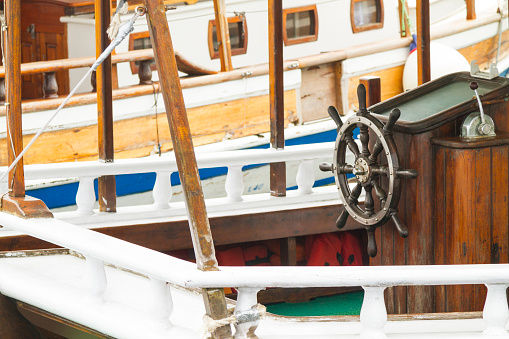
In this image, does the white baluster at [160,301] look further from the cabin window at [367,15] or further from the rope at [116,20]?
the cabin window at [367,15]

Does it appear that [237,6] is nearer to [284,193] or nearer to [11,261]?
[284,193]

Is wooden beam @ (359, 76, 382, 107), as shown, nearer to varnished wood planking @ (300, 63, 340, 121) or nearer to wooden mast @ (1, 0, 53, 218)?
wooden mast @ (1, 0, 53, 218)

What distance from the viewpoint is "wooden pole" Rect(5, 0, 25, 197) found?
3.06 meters

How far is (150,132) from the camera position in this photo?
7023 millimetres

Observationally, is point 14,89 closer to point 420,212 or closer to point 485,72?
point 420,212

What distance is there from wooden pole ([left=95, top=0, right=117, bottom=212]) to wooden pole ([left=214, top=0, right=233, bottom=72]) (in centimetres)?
269

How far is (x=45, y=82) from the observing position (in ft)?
21.1

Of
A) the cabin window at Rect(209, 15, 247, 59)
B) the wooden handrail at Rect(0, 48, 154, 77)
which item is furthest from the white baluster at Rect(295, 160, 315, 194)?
the cabin window at Rect(209, 15, 247, 59)

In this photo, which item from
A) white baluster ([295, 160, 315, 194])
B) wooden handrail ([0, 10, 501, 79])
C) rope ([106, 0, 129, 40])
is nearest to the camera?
rope ([106, 0, 129, 40])

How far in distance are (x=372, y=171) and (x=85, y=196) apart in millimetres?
1736

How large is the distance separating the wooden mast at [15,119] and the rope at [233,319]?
3.57 feet

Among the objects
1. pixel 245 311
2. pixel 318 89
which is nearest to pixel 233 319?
pixel 245 311

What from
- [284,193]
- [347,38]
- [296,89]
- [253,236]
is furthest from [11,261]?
[347,38]

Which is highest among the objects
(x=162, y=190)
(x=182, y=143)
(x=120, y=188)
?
(x=182, y=143)
